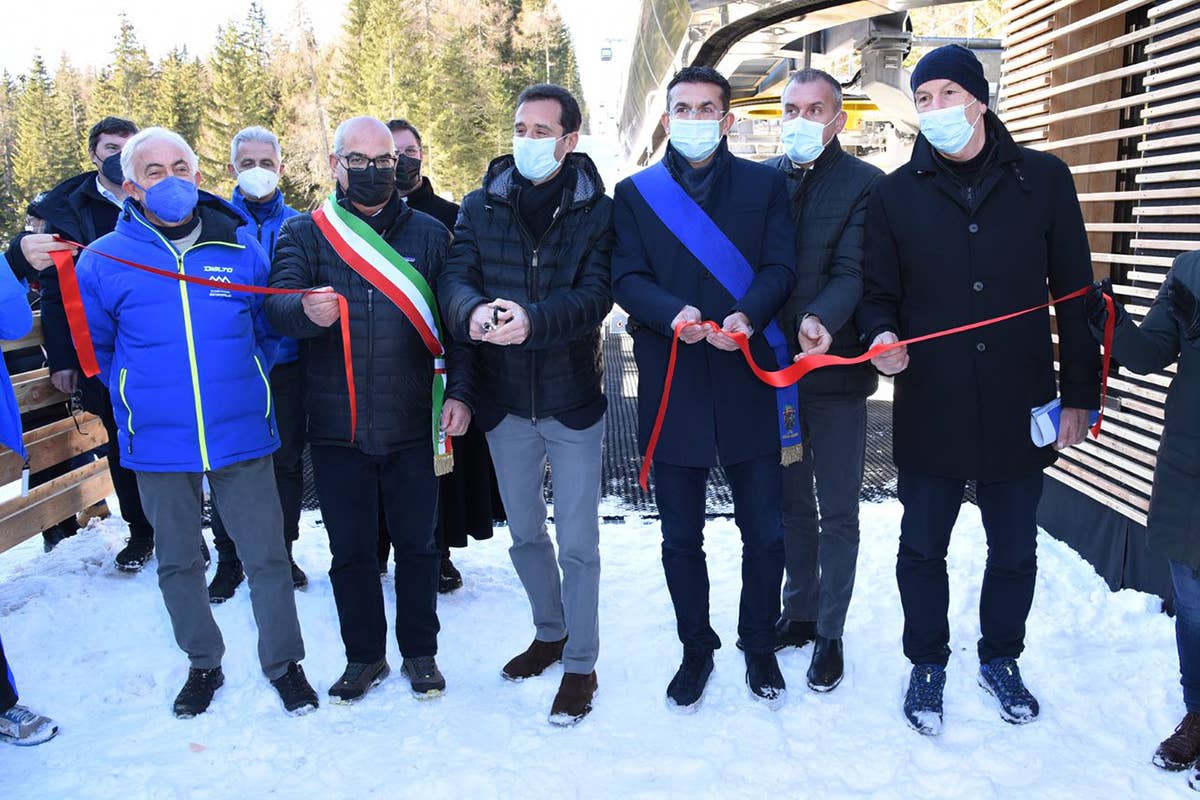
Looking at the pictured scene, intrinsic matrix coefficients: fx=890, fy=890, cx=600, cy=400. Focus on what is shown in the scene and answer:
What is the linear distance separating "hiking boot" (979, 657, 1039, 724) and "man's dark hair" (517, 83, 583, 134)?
2540mm

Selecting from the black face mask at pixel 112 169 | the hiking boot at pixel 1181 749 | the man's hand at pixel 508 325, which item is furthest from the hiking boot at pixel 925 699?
the black face mask at pixel 112 169

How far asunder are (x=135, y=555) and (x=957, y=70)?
4.52 metres

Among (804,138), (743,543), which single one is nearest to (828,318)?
(804,138)

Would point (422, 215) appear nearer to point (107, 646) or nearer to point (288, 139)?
point (107, 646)

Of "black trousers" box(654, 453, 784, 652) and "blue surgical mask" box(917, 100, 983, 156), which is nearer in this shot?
"blue surgical mask" box(917, 100, 983, 156)

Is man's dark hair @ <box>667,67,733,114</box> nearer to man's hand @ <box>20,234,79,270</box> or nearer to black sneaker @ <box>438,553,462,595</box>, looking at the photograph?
man's hand @ <box>20,234,79,270</box>

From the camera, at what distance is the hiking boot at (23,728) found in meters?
3.18

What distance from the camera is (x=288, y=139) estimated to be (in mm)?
51656

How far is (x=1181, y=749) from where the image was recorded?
2852 millimetres

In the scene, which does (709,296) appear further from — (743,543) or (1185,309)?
(1185,309)

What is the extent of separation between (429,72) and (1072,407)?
48843 millimetres

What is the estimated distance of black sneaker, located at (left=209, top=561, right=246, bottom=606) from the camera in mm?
4387

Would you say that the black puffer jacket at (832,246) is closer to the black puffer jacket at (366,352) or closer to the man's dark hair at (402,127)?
the black puffer jacket at (366,352)

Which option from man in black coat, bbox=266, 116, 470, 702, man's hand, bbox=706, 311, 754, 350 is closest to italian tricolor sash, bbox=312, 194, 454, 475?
man in black coat, bbox=266, 116, 470, 702
